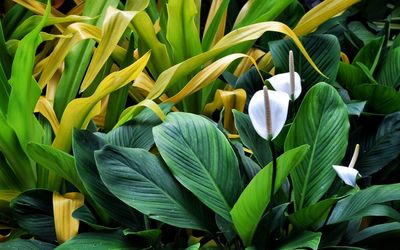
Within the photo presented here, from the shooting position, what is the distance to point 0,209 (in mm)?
1260

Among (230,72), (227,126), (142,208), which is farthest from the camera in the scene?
(230,72)

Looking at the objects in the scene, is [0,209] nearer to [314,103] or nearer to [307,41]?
[314,103]

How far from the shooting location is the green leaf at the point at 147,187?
103 cm

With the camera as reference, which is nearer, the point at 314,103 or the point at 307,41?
the point at 314,103

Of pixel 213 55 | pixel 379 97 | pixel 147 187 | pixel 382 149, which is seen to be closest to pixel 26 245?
pixel 147 187

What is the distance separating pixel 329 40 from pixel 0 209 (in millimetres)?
864

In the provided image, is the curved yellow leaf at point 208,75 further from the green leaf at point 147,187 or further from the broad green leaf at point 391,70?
the broad green leaf at point 391,70

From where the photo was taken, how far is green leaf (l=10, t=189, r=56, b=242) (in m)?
1.16

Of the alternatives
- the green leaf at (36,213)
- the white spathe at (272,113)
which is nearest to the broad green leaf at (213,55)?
the green leaf at (36,213)

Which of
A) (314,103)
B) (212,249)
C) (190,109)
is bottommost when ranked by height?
(212,249)

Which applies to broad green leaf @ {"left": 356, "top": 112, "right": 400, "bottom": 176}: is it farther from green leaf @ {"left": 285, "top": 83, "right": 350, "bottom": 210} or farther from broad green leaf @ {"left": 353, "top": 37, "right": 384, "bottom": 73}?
broad green leaf @ {"left": 353, "top": 37, "right": 384, "bottom": 73}

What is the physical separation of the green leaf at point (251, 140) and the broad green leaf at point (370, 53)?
0.52m

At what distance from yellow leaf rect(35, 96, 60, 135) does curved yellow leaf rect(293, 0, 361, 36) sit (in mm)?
692

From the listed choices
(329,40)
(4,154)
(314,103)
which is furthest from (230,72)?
(4,154)
